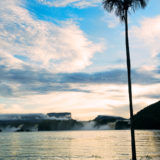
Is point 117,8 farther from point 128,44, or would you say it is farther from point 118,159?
point 118,159

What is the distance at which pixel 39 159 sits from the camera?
5641cm

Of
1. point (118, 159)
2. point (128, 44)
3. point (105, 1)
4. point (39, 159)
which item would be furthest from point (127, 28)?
point (39, 159)

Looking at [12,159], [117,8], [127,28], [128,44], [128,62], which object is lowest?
[12,159]

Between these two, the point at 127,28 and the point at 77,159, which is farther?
the point at 77,159

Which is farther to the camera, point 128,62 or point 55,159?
point 55,159

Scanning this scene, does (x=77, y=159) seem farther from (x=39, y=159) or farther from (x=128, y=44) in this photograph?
(x=128, y=44)

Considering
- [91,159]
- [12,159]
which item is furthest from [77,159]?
[12,159]

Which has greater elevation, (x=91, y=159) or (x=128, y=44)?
(x=128, y=44)

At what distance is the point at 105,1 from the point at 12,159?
4221 centimetres

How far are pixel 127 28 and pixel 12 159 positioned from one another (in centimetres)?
4185

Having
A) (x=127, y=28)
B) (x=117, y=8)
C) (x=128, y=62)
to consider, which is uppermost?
(x=117, y=8)

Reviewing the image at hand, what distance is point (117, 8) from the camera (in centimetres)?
2661

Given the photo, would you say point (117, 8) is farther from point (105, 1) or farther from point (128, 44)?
point (128, 44)

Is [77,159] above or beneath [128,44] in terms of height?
beneath
